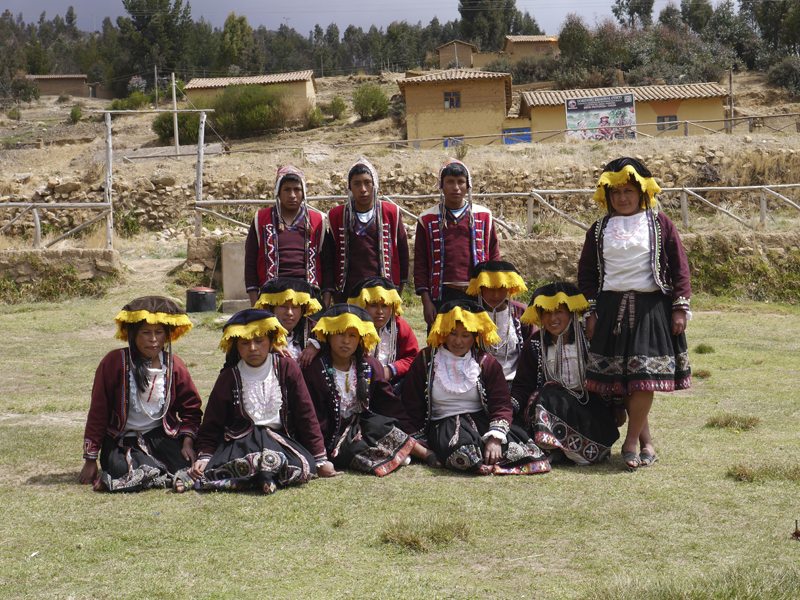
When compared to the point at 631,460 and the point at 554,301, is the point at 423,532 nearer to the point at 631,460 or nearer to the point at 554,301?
the point at 631,460

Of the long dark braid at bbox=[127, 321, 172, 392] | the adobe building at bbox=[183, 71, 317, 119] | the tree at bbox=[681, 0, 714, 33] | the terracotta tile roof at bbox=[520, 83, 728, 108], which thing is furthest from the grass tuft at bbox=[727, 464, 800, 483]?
the tree at bbox=[681, 0, 714, 33]

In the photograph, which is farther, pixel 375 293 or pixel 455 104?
pixel 455 104

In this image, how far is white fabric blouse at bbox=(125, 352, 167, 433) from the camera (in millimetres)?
3781

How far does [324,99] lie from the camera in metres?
44.0

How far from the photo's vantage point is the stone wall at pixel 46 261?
425 inches

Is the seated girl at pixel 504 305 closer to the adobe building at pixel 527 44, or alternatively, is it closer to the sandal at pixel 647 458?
the sandal at pixel 647 458

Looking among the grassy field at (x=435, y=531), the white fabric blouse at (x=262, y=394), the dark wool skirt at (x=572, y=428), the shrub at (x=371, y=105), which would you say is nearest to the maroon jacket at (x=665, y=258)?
the dark wool skirt at (x=572, y=428)

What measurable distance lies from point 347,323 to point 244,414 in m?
0.74

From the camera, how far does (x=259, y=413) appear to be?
3.75 m

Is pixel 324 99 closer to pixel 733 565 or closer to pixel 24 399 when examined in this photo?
pixel 24 399

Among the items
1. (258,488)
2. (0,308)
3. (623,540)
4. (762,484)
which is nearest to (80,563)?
(258,488)

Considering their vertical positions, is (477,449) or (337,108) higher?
(337,108)

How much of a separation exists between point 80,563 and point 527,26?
263 ft

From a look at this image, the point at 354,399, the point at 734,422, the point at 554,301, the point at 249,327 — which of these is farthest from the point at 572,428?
the point at 249,327
